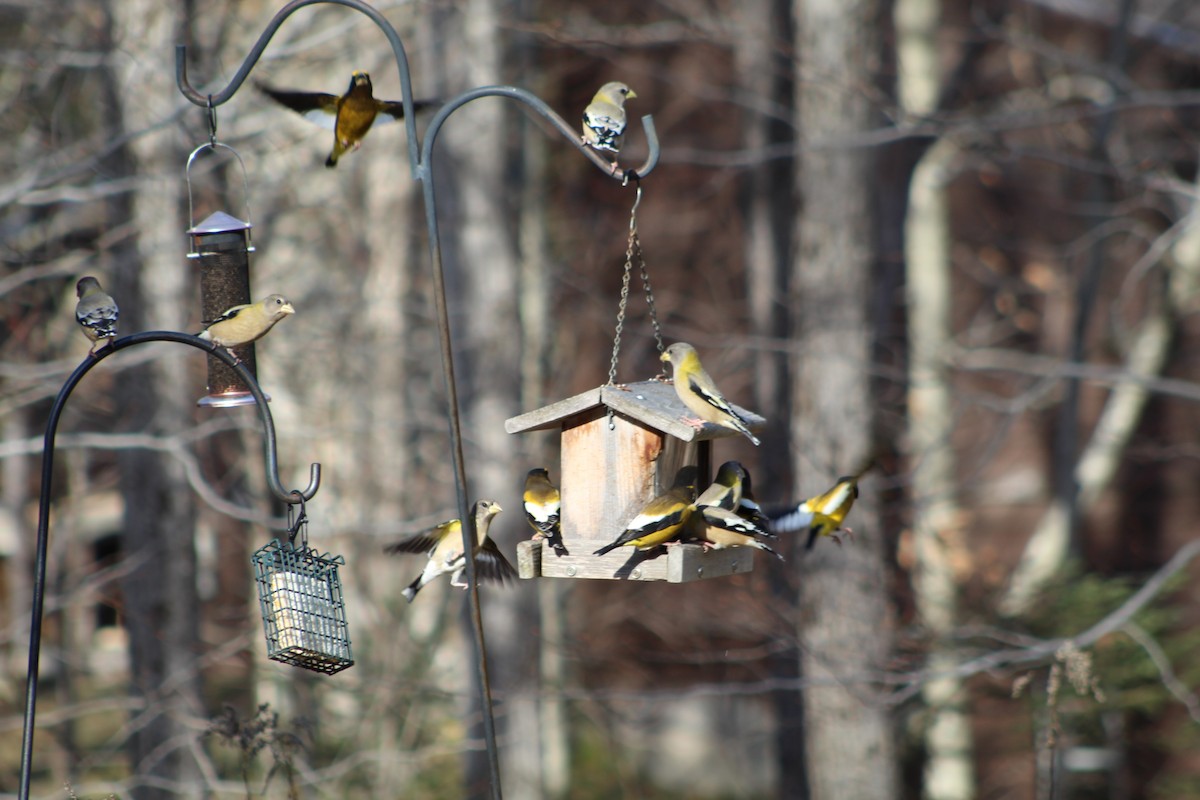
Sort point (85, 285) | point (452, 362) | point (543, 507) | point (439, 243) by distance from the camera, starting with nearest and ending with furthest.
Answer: point (452, 362), point (439, 243), point (85, 285), point (543, 507)

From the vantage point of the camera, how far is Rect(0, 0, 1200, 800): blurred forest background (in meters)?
8.57

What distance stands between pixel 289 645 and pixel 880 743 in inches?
208

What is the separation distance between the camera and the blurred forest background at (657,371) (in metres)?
8.57

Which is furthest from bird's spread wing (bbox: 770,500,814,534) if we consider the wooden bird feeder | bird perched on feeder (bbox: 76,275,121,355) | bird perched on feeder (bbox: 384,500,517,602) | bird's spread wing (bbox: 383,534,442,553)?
bird perched on feeder (bbox: 76,275,121,355)

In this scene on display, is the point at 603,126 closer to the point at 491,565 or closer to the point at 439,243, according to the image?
the point at 439,243

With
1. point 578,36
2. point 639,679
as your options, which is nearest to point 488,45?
point 578,36

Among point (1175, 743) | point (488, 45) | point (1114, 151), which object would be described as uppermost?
point (488, 45)

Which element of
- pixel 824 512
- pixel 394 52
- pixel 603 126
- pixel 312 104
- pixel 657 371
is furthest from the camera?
pixel 657 371

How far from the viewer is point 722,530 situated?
14.3 ft

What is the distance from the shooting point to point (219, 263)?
16.1 ft

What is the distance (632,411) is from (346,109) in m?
1.66

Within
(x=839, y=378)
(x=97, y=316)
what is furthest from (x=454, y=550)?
(x=839, y=378)

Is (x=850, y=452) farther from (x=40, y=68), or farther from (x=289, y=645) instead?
(x=40, y=68)

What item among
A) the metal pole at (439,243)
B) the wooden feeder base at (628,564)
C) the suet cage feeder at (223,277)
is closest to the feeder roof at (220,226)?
the suet cage feeder at (223,277)
